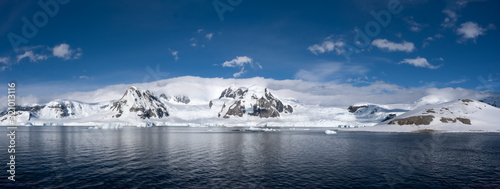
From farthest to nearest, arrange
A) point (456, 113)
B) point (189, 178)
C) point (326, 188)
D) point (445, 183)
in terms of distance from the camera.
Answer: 1. point (456, 113)
2. point (189, 178)
3. point (445, 183)
4. point (326, 188)

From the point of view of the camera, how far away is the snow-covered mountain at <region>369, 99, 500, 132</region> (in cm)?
14555

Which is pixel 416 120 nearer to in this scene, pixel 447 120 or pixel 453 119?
pixel 447 120

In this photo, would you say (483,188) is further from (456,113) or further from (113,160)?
(456,113)

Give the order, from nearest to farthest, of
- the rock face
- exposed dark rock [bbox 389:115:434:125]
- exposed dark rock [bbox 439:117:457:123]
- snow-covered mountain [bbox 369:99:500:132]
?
1. snow-covered mountain [bbox 369:99:500:132]
2. exposed dark rock [bbox 439:117:457:123]
3. the rock face
4. exposed dark rock [bbox 389:115:434:125]

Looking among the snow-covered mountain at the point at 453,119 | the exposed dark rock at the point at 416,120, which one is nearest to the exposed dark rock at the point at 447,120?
the snow-covered mountain at the point at 453,119

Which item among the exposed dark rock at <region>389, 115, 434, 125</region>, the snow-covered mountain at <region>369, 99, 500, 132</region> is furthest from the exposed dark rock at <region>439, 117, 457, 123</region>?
the exposed dark rock at <region>389, 115, 434, 125</region>

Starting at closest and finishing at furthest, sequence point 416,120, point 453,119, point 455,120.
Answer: point 455,120 → point 453,119 → point 416,120

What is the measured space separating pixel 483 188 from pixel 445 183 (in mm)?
3120

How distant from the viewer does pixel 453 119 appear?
15212 centimetres

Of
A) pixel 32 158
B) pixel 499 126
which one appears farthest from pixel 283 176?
pixel 499 126

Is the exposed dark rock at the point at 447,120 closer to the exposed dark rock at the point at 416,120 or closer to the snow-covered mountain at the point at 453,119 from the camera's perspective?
the snow-covered mountain at the point at 453,119

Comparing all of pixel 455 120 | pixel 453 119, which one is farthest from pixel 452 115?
pixel 455 120

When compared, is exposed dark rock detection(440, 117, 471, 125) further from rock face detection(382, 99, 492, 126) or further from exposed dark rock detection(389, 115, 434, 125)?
exposed dark rock detection(389, 115, 434, 125)

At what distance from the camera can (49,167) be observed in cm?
3859
